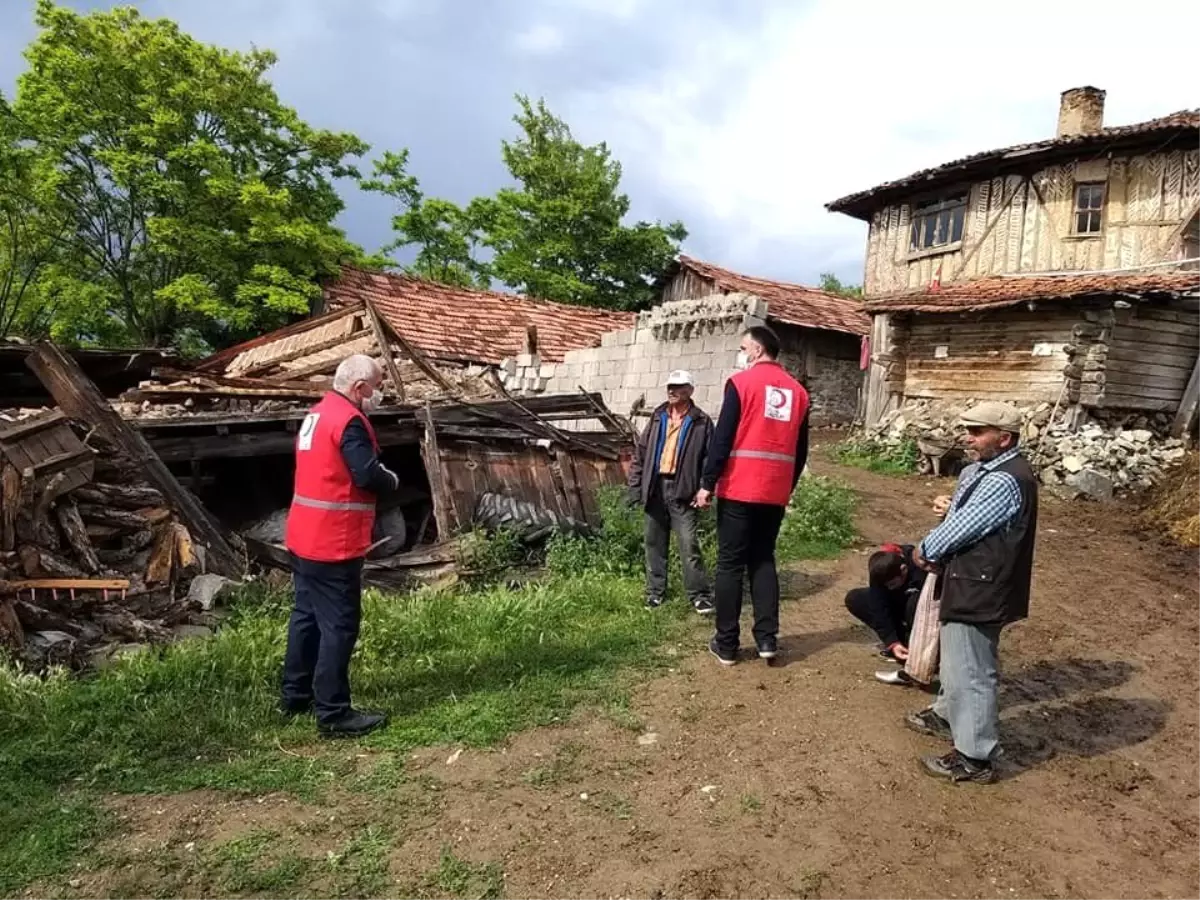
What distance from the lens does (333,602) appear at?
399 cm

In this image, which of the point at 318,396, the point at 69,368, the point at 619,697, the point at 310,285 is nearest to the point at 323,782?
the point at 619,697

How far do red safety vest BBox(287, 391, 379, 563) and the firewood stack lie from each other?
96.9 inches

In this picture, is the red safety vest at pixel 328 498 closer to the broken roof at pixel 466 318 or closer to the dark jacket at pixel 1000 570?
the dark jacket at pixel 1000 570

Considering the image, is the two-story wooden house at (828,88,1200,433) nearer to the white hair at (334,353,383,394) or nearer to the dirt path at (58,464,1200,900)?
the dirt path at (58,464,1200,900)

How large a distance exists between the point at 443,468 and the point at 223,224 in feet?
41.6

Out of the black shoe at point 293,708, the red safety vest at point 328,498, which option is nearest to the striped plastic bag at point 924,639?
the red safety vest at point 328,498

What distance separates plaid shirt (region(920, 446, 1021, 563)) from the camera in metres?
3.42

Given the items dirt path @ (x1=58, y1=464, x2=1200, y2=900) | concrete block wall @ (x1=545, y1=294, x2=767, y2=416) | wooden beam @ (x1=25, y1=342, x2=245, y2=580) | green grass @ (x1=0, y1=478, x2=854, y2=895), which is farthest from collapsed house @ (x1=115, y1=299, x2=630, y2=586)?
dirt path @ (x1=58, y1=464, x2=1200, y2=900)

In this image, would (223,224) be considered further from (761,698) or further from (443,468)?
(761,698)

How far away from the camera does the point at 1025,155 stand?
14.8 meters

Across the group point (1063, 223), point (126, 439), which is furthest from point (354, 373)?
point (1063, 223)

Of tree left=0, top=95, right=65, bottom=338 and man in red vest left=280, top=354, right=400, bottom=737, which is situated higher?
tree left=0, top=95, right=65, bottom=338

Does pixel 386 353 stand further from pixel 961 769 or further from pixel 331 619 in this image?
pixel 961 769

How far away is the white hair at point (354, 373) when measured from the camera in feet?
13.3
